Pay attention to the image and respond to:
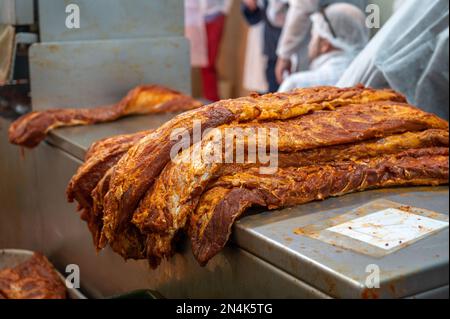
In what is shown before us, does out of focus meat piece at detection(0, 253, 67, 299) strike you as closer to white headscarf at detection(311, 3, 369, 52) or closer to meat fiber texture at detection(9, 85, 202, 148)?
meat fiber texture at detection(9, 85, 202, 148)

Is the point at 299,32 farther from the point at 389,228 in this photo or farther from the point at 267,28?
the point at 389,228

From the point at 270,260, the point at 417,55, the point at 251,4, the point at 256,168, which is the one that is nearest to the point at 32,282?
the point at 256,168

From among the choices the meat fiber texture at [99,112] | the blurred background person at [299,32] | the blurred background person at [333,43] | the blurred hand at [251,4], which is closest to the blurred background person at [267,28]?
the blurred hand at [251,4]

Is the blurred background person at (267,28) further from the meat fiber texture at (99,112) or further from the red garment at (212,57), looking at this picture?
the meat fiber texture at (99,112)

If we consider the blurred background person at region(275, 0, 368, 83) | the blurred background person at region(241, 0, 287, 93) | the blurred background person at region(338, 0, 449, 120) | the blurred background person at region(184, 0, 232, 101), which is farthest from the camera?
the blurred background person at region(184, 0, 232, 101)

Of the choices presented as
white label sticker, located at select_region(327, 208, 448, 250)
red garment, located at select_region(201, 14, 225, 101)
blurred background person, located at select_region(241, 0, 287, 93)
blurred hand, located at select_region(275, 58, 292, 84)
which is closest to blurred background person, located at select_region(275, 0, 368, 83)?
blurred hand, located at select_region(275, 58, 292, 84)
